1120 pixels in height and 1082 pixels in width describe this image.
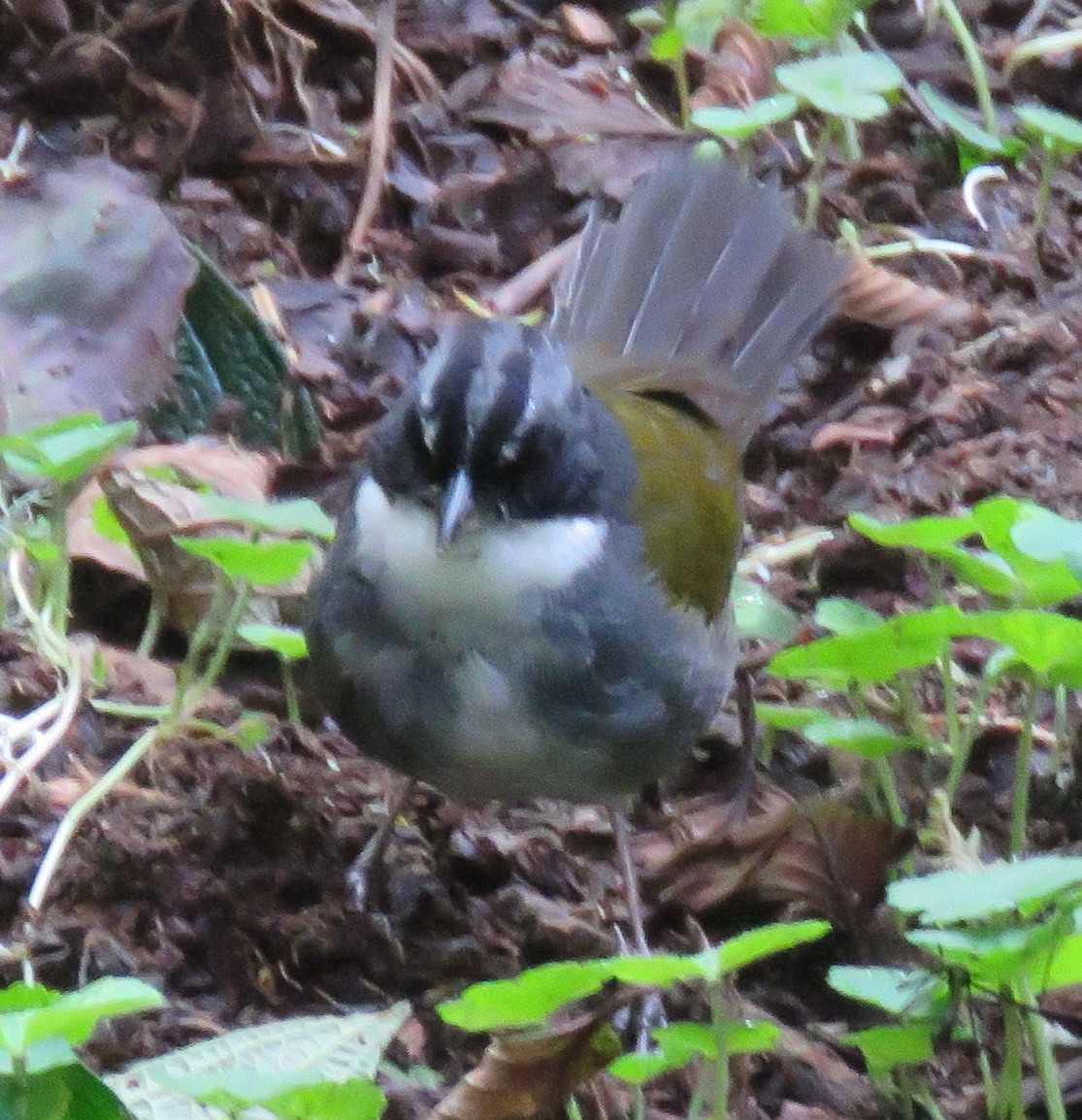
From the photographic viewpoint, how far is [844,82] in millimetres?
5000

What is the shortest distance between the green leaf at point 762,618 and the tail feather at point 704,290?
0.38 metres

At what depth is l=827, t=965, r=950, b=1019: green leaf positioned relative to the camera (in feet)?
8.04

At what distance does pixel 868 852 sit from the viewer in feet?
10.8

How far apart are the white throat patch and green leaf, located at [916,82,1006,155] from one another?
9.88 feet

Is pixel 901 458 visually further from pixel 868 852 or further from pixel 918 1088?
pixel 918 1088

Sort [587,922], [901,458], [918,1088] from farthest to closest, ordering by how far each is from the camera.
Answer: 1. [901,458]
2. [587,922]
3. [918,1088]

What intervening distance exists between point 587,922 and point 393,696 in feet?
1.87

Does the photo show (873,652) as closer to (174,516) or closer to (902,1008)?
(902,1008)

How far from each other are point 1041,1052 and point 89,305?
106 inches

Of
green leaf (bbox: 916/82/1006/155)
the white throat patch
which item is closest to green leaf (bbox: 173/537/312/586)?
the white throat patch

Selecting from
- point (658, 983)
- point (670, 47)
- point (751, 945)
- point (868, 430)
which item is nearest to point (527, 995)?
point (658, 983)

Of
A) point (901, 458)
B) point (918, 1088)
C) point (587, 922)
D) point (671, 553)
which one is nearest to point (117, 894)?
point (587, 922)

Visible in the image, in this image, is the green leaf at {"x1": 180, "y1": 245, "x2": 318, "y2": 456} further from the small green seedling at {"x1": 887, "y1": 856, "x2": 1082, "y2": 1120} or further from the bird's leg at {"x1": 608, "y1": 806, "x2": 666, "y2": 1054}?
the small green seedling at {"x1": 887, "y1": 856, "x2": 1082, "y2": 1120}

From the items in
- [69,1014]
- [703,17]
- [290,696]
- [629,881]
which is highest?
[69,1014]
